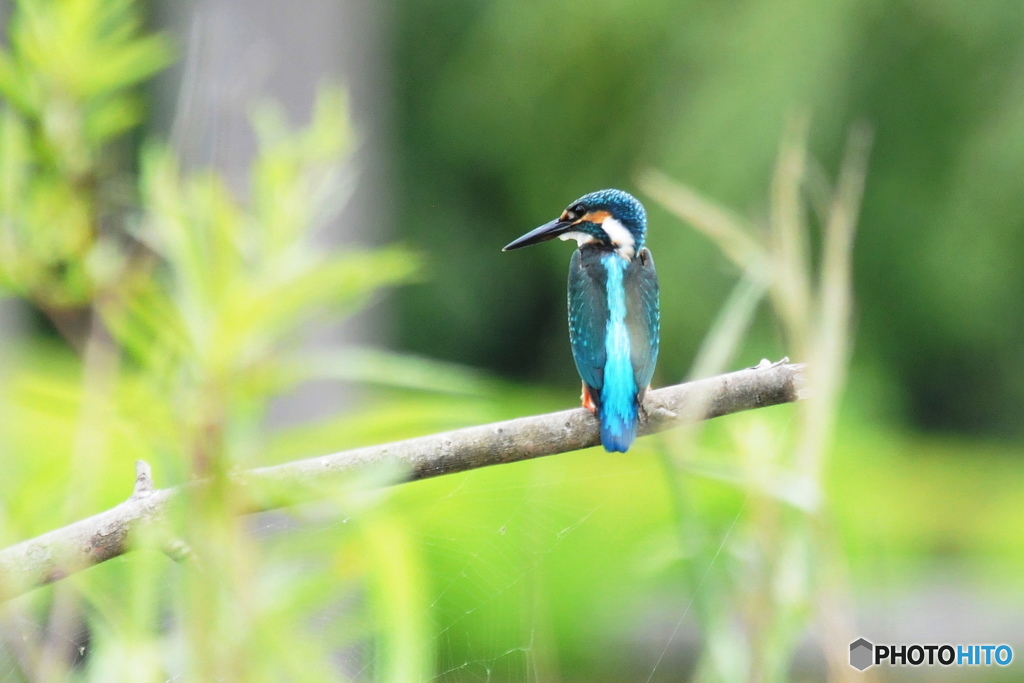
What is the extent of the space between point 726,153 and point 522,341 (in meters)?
1.81

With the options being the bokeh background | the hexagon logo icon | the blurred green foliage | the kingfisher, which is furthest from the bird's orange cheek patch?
the blurred green foliage

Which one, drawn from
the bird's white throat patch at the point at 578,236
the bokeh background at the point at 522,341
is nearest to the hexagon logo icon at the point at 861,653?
the bokeh background at the point at 522,341

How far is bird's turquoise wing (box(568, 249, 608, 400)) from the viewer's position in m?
0.72

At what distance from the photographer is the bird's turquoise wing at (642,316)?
0.69m

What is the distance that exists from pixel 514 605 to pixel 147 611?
1.32 m

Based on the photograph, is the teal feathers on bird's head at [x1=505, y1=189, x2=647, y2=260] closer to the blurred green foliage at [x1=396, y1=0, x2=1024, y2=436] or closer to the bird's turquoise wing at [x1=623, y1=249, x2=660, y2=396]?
the bird's turquoise wing at [x1=623, y1=249, x2=660, y2=396]

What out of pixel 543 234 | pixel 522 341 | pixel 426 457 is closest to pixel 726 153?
pixel 522 341

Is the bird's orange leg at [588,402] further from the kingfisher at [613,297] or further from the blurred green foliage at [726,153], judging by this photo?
the blurred green foliage at [726,153]

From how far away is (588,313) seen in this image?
0.75 meters

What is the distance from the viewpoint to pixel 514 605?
67.9 inches

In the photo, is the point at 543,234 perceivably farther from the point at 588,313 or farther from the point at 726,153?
the point at 726,153

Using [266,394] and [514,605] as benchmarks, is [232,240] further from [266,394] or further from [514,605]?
[514,605]

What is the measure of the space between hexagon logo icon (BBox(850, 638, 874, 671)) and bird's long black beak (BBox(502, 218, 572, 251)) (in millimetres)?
416

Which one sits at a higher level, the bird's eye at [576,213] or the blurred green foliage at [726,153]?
the blurred green foliage at [726,153]
